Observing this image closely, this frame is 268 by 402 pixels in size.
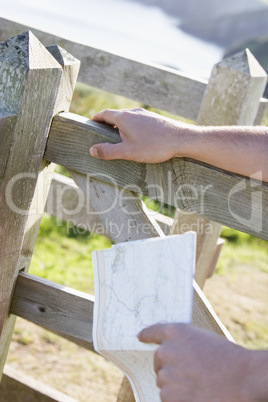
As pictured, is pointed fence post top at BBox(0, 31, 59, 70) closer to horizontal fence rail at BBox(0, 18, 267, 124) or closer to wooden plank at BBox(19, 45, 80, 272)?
wooden plank at BBox(19, 45, 80, 272)

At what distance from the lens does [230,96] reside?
94.6 inches

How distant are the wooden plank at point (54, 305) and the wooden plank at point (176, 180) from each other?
46 centimetres

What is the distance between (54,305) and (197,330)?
31.8 inches

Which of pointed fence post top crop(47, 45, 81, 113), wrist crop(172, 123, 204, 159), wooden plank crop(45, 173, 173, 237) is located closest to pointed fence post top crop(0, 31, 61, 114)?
pointed fence post top crop(47, 45, 81, 113)

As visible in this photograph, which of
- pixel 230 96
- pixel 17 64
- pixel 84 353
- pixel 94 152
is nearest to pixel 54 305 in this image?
pixel 94 152

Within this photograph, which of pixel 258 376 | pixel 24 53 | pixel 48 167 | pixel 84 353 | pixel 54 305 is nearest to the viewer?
pixel 258 376

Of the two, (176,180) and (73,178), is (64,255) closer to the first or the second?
(73,178)

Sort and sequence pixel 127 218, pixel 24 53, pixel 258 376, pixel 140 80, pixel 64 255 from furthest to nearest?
pixel 64 255, pixel 140 80, pixel 127 218, pixel 24 53, pixel 258 376

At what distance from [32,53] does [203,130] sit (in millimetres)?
485

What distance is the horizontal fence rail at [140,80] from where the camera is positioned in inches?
104

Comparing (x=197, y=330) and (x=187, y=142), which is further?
(x=187, y=142)

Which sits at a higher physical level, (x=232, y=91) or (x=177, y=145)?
(x=232, y=91)

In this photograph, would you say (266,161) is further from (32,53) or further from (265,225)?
(32,53)

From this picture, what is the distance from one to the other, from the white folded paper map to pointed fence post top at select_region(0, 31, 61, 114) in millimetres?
470
